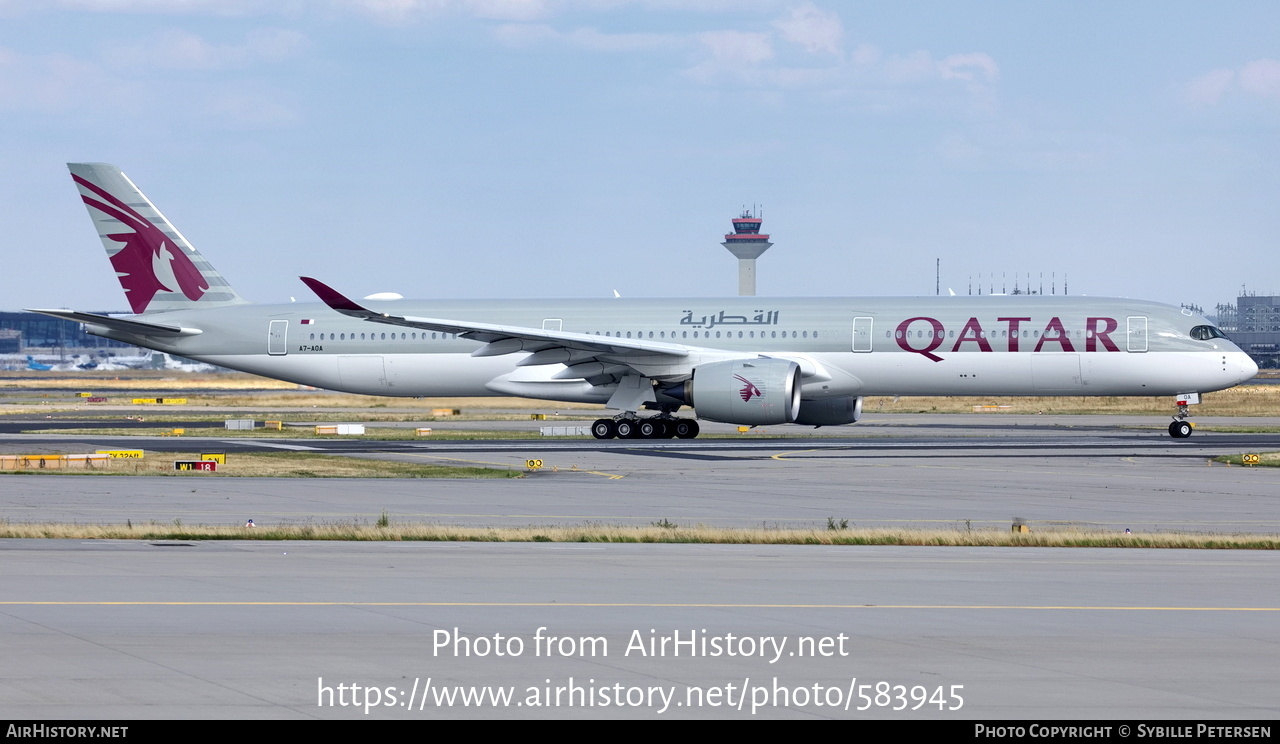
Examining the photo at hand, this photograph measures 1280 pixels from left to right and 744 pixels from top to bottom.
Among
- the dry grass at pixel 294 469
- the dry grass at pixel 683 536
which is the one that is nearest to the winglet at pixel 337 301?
the dry grass at pixel 294 469

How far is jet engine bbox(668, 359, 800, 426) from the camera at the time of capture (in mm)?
37344

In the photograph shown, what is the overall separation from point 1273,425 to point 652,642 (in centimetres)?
4514

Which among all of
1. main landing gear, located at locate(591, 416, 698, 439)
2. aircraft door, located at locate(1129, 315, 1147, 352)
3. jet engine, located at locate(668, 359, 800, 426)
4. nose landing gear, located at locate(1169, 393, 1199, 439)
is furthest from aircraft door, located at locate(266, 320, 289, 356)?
nose landing gear, located at locate(1169, 393, 1199, 439)

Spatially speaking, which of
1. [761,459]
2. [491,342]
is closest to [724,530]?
[761,459]

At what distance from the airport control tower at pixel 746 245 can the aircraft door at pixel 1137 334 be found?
14128 cm

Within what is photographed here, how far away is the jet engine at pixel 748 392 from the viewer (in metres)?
37.3

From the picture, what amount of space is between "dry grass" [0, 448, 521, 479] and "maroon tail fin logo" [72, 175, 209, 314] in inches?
578

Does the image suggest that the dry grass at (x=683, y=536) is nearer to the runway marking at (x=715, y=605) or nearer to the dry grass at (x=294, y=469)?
the runway marking at (x=715, y=605)

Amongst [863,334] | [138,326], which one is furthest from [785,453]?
[138,326]

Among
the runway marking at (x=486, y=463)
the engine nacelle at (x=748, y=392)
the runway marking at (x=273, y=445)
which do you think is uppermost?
the engine nacelle at (x=748, y=392)

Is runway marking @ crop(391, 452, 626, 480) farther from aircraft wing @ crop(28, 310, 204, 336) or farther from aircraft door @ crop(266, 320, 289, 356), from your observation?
aircraft wing @ crop(28, 310, 204, 336)

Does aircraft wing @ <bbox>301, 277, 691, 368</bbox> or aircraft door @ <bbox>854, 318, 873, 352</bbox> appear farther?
aircraft door @ <bbox>854, 318, 873, 352</bbox>

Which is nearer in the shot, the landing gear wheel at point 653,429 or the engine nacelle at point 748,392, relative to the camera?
the engine nacelle at point 748,392
